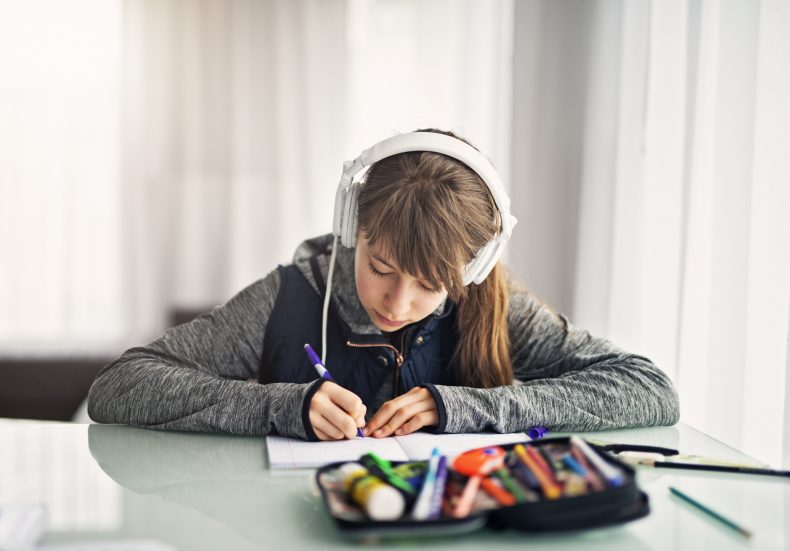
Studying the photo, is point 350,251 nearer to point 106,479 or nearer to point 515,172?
point 106,479

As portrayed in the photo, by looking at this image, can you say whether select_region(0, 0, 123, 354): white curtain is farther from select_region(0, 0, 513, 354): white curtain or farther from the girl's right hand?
the girl's right hand

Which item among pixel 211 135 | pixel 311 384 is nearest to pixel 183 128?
pixel 211 135

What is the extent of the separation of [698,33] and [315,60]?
1708 mm

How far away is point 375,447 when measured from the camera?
0.93 meters

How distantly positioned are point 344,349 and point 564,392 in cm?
40


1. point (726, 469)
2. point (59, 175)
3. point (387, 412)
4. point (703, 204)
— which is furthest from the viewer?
point (59, 175)

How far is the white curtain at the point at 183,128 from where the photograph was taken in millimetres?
2996

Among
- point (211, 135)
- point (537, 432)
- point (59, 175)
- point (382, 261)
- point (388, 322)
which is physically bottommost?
point (537, 432)

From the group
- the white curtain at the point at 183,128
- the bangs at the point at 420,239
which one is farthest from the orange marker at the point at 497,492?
the white curtain at the point at 183,128

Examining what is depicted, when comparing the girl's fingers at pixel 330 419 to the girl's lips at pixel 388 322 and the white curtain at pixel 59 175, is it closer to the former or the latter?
the girl's lips at pixel 388 322

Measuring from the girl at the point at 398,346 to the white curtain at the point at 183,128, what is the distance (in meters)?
1.75

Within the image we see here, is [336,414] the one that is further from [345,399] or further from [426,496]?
[426,496]

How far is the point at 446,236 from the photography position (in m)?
1.07

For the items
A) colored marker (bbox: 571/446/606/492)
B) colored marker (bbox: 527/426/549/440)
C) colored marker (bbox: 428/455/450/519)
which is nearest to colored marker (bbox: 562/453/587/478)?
colored marker (bbox: 571/446/606/492)
